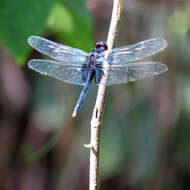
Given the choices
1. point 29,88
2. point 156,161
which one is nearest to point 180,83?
point 156,161

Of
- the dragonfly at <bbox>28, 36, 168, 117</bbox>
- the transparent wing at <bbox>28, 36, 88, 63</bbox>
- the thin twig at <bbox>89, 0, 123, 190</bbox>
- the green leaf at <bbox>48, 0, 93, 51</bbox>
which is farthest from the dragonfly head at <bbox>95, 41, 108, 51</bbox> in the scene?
the thin twig at <bbox>89, 0, 123, 190</bbox>

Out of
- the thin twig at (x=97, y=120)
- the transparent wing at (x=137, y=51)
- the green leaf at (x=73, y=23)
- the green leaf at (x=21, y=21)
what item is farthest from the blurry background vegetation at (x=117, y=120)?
the thin twig at (x=97, y=120)

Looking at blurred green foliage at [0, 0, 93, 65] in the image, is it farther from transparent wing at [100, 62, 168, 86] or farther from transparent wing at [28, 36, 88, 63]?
transparent wing at [100, 62, 168, 86]

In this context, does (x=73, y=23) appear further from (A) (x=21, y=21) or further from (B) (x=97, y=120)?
(B) (x=97, y=120)

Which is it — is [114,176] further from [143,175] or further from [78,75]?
[78,75]

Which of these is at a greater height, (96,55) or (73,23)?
(73,23)

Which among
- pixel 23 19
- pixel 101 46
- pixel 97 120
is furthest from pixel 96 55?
pixel 97 120

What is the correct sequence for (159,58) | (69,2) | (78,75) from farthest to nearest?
(159,58), (69,2), (78,75)
